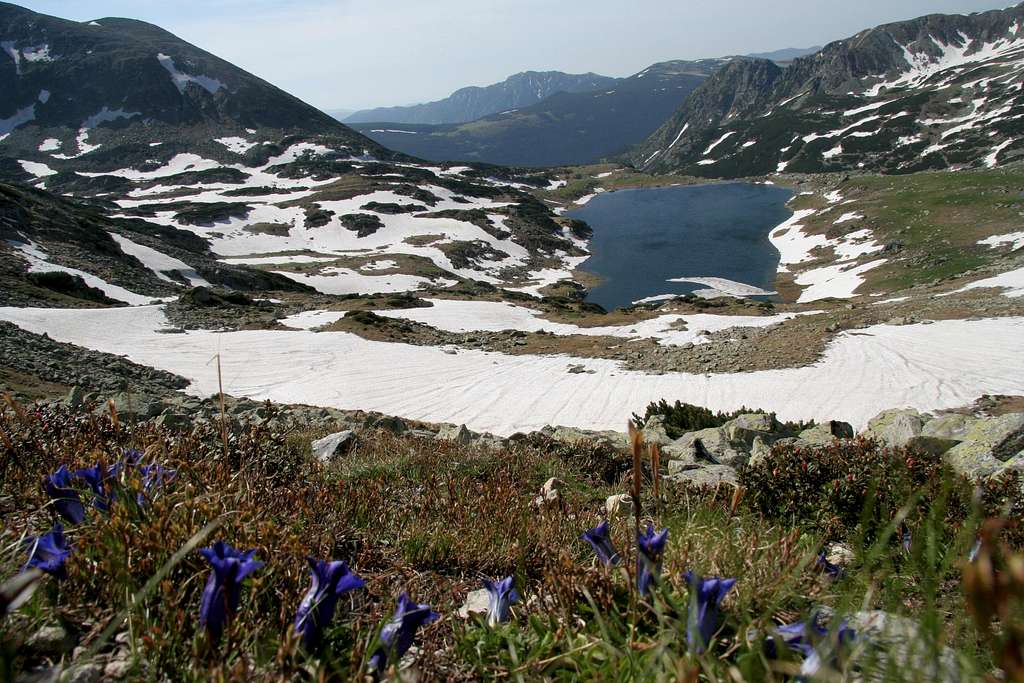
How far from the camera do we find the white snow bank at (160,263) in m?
39.5

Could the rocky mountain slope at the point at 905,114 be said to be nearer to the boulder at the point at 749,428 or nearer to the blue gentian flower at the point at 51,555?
the boulder at the point at 749,428

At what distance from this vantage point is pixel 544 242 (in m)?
78.7

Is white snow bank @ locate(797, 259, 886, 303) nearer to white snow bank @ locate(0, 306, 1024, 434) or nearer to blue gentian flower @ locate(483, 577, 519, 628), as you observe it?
white snow bank @ locate(0, 306, 1024, 434)

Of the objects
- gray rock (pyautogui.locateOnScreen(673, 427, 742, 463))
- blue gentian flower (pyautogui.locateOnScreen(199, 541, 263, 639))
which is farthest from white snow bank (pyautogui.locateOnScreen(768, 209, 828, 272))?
blue gentian flower (pyautogui.locateOnScreen(199, 541, 263, 639))

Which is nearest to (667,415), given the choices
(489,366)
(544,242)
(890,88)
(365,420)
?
(365,420)

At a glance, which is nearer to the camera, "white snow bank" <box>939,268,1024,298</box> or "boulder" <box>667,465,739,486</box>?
"boulder" <box>667,465,739,486</box>

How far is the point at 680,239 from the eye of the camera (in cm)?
8044

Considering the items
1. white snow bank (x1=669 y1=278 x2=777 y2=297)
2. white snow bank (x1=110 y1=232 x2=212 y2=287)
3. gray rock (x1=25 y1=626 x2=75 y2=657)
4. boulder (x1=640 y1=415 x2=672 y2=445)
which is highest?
gray rock (x1=25 y1=626 x2=75 y2=657)

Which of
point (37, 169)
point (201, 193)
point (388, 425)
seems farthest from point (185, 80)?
point (388, 425)

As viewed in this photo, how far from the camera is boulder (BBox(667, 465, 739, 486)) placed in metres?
5.45

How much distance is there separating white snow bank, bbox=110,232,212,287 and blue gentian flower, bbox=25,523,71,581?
41.5m

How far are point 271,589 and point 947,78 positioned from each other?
20109cm

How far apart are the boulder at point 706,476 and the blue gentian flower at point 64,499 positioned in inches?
176

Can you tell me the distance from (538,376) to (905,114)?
510 ft
